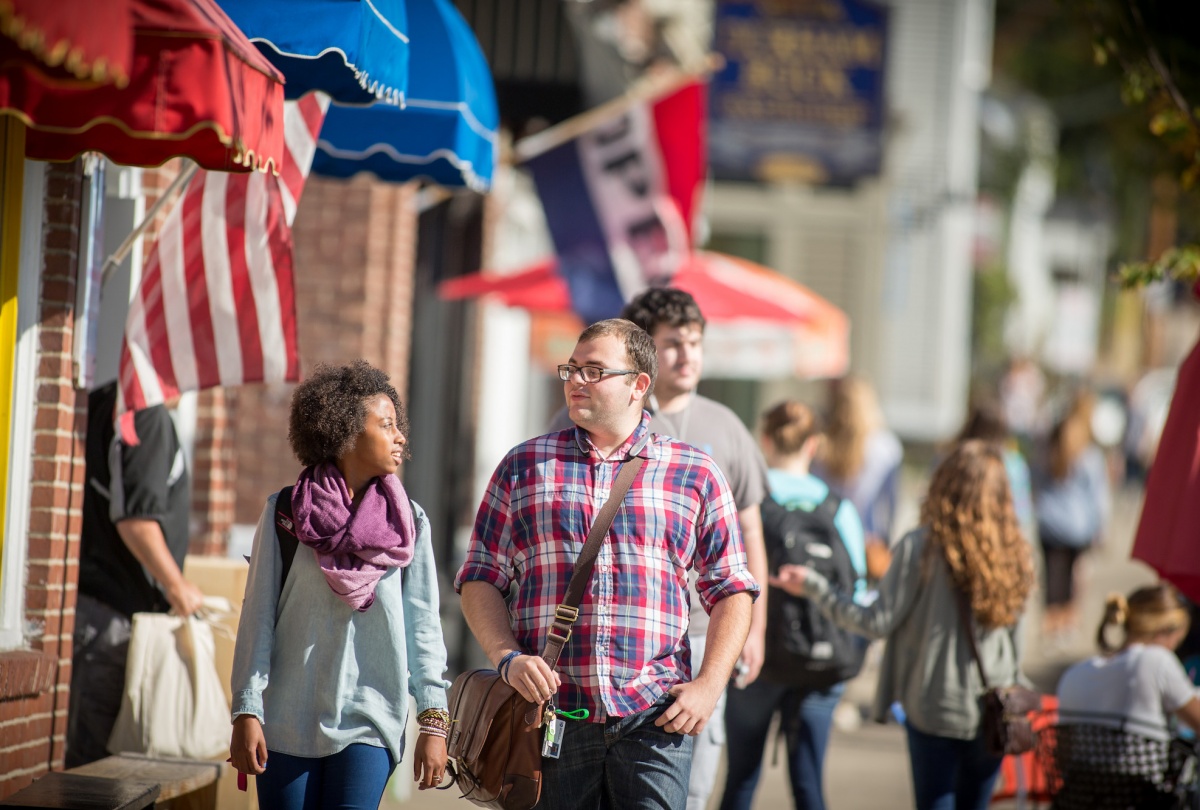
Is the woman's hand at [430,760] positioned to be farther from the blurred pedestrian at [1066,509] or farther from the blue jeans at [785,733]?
the blurred pedestrian at [1066,509]

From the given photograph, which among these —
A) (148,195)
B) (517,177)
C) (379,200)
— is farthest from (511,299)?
(148,195)

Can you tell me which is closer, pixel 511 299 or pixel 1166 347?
pixel 511 299

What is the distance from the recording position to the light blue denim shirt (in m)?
3.97

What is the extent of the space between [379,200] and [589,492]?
530 centimetres

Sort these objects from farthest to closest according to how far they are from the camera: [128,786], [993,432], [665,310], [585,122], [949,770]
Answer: [585,122] < [993,432] < [949,770] < [665,310] < [128,786]

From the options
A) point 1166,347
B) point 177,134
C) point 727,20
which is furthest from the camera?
point 1166,347

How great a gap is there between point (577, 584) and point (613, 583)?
0.34 ft

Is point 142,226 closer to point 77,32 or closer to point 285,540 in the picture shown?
point 285,540

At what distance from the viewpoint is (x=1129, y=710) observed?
5645mm

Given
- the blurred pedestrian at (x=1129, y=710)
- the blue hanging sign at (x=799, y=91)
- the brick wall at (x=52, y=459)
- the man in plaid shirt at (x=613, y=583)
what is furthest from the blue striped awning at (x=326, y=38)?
the blue hanging sign at (x=799, y=91)

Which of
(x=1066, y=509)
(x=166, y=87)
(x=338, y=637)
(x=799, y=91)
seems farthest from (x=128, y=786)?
(x=799, y=91)

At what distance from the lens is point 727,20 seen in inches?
599

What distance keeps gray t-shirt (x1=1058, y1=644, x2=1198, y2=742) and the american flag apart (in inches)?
125

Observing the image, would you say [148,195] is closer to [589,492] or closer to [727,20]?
[589,492]
